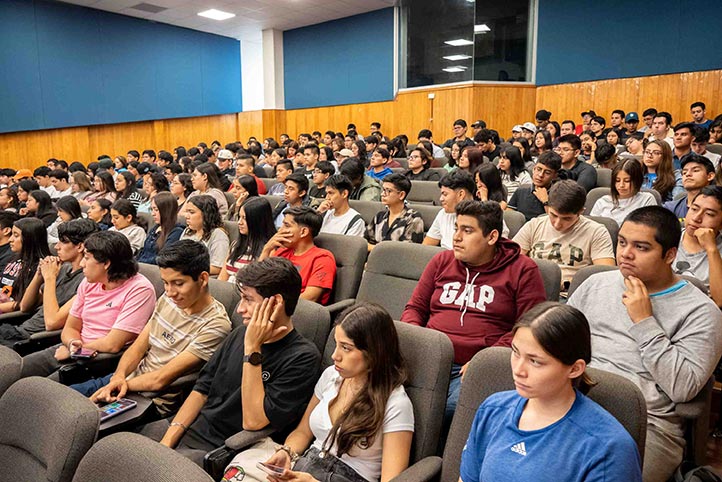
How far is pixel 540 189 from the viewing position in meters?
4.21

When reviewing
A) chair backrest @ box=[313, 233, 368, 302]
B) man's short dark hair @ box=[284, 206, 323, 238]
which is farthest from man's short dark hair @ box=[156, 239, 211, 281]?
chair backrest @ box=[313, 233, 368, 302]

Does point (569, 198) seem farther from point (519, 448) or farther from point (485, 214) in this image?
point (519, 448)

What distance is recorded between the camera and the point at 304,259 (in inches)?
121

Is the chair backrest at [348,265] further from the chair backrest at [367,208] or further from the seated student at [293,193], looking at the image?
the seated student at [293,193]

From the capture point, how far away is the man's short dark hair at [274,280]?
1.99 meters

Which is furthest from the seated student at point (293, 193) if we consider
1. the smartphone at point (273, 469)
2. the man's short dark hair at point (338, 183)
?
the smartphone at point (273, 469)

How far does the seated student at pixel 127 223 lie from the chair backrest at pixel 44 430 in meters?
2.77

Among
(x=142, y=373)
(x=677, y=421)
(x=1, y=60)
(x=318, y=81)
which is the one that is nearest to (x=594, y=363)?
(x=677, y=421)

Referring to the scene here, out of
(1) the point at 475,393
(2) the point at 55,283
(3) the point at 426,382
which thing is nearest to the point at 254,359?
(3) the point at 426,382

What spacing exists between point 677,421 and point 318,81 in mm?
12233

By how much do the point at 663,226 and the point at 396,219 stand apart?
7.43ft

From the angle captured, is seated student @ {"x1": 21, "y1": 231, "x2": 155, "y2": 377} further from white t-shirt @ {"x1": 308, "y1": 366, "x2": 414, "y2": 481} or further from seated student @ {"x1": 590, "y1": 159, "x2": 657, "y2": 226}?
seated student @ {"x1": 590, "y1": 159, "x2": 657, "y2": 226}

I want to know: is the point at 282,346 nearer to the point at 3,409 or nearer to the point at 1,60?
the point at 3,409

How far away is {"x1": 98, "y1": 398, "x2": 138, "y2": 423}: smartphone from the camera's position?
6.51 ft
